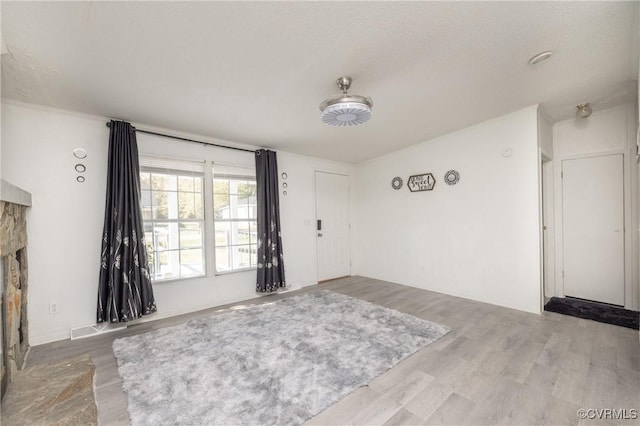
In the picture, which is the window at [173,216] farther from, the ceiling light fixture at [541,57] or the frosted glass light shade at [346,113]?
the ceiling light fixture at [541,57]

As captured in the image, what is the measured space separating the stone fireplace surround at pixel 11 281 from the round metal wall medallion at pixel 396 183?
480 centimetres

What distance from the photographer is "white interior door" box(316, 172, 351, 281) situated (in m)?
5.24

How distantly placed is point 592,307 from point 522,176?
191cm

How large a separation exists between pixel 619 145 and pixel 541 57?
7.46 feet

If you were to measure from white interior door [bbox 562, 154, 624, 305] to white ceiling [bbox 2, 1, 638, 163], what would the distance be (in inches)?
33.3

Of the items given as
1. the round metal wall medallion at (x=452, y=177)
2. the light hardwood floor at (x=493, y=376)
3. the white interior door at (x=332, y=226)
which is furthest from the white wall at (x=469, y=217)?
the light hardwood floor at (x=493, y=376)

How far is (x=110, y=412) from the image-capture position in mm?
1730

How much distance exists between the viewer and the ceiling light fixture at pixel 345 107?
2.22m

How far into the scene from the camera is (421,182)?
179 inches

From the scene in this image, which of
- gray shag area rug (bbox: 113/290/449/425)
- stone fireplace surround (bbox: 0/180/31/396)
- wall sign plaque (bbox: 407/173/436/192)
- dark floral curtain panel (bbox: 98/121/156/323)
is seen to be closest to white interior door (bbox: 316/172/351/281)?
wall sign plaque (bbox: 407/173/436/192)

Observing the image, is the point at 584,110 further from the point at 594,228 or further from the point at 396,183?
the point at 396,183

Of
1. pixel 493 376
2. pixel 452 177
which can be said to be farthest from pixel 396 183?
pixel 493 376

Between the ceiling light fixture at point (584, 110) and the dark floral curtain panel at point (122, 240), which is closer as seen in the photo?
the dark floral curtain panel at point (122, 240)

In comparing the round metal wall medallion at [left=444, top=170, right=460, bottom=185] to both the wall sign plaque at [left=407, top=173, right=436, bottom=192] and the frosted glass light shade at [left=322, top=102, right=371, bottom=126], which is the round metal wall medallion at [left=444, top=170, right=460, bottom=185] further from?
the frosted glass light shade at [left=322, top=102, right=371, bottom=126]
